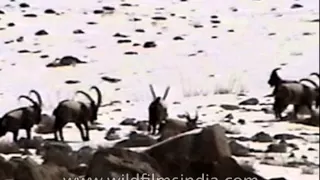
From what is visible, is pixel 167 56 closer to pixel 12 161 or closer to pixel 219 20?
pixel 219 20

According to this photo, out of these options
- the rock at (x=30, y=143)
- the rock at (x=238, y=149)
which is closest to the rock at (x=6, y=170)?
the rock at (x=238, y=149)

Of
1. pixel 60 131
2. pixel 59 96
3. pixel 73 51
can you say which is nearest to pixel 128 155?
pixel 60 131

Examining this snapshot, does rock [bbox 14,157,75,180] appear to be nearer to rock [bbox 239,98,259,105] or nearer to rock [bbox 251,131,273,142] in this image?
rock [bbox 251,131,273,142]

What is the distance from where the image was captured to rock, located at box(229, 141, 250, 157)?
5.27 metres

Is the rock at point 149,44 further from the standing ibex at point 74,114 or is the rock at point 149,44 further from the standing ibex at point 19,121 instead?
the standing ibex at point 19,121

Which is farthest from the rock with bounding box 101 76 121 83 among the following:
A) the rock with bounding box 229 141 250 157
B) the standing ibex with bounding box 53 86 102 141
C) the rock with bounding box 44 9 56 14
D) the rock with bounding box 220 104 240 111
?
the rock with bounding box 44 9 56 14

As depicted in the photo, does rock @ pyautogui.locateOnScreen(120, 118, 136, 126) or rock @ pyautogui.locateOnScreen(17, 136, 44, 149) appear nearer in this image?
rock @ pyautogui.locateOnScreen(17, 136, 44, 149)

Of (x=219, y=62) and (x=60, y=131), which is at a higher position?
(x=60, y=131)

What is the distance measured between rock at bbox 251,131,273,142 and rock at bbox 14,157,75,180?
2.05m

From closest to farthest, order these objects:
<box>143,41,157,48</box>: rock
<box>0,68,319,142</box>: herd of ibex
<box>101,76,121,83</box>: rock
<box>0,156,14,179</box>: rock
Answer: <box>0,156,14,179</box>: rock
<box>0,68,319,142</box>: herd of ibex
<box>101,76,121,83</box>: rock
<box>143,41,157,48</box>: rock

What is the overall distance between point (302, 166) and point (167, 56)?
32.7 feet

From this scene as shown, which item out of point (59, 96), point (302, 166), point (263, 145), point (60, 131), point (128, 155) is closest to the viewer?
point (128, 155)

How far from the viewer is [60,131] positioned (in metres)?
7.10

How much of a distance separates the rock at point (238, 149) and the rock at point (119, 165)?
3.79ft
